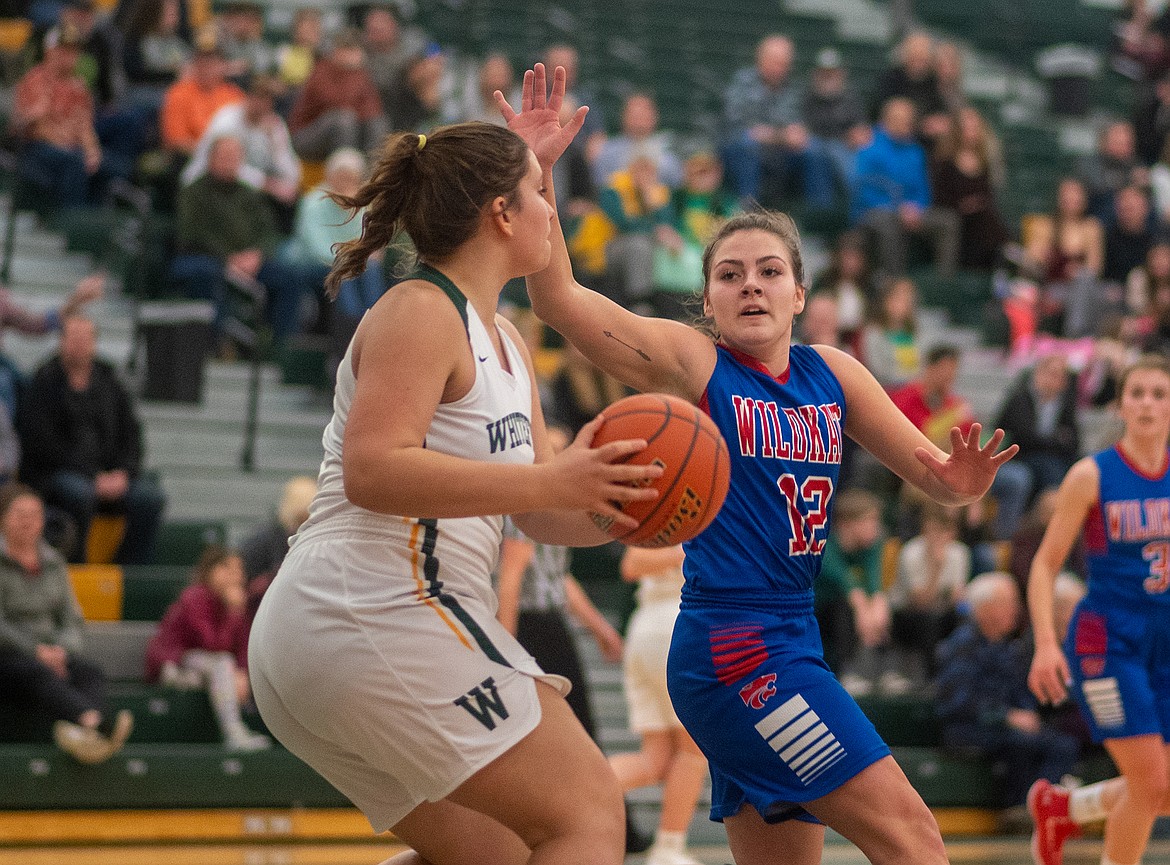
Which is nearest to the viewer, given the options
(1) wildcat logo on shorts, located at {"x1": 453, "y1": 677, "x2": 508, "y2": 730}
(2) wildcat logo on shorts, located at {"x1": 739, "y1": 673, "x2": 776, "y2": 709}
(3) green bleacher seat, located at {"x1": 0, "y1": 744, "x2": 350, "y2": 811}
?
(1) wildcat logo on shorts, located at {"x1": 453, "y1": 677, "x2": 508, "y2": 730}

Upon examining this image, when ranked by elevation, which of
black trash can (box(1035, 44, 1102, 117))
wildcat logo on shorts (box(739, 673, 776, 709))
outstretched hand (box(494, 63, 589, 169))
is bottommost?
wildcat logo on shorts (box(739, 673, 776, 709))

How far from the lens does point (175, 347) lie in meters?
10.7

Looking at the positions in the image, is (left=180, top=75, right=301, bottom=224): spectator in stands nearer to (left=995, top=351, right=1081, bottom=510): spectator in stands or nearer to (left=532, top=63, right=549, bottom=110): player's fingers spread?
(left=995, top=351, right=1081, bottom=510): spectator in stands

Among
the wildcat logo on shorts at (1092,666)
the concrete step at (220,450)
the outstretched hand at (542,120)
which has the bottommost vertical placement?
the concrete step at (220,450)

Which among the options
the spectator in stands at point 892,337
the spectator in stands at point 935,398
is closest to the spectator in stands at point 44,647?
the spectator in stands at point 935,398

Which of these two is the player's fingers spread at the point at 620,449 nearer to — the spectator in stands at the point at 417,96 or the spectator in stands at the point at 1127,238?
the spectator in stands at the point at 417,96

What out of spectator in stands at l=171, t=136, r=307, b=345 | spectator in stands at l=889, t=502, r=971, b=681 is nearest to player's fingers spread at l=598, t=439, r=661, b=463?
spectator in stands at l=889, t=502, r=971, b=681

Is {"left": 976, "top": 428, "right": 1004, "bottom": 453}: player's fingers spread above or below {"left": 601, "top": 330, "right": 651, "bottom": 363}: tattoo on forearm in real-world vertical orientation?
below

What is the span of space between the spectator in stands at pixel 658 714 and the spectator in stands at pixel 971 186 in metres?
8.11

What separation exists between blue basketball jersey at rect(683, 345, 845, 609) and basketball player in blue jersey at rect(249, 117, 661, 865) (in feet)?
2.64

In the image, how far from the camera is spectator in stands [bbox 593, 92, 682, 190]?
1316 centimetres

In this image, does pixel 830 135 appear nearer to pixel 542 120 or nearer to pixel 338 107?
pixel 338 107

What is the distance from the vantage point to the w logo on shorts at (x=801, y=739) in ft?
12.9

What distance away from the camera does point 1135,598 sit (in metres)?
6.38
